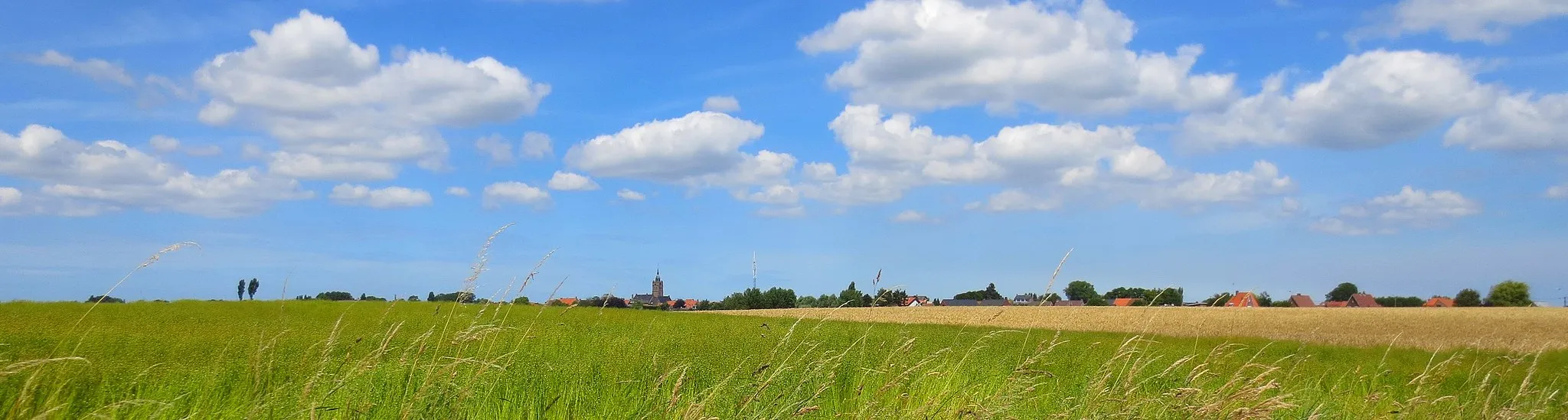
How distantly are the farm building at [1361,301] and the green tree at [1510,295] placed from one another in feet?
39.0

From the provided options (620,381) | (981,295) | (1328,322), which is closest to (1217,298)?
(620,381)

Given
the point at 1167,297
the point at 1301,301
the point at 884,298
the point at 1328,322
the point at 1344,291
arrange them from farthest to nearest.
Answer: the point at 1344,291 → the point at 1301,301 → the point at 1328,322 → the point at 1167,297 → the point at 884,298

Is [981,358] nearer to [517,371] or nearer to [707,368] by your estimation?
[707,368]

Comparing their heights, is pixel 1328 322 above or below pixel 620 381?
above

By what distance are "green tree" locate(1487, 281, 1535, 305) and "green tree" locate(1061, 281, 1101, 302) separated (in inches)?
1854

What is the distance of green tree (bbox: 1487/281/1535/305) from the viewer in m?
106

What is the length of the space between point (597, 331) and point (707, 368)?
8640 mm

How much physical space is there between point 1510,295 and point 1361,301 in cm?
1531

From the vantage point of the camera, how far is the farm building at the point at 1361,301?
371 ft

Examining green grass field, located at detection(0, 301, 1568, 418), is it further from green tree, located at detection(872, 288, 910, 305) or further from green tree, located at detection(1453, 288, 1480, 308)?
green tree, located at detection(1453, 288, 1480, 308)

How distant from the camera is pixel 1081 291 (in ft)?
382

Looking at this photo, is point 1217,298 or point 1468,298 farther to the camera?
point 1468,298

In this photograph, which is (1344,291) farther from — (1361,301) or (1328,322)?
(1328,322)

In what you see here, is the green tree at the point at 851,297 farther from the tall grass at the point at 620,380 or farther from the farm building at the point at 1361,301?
the farm building at the point at 1361,301
